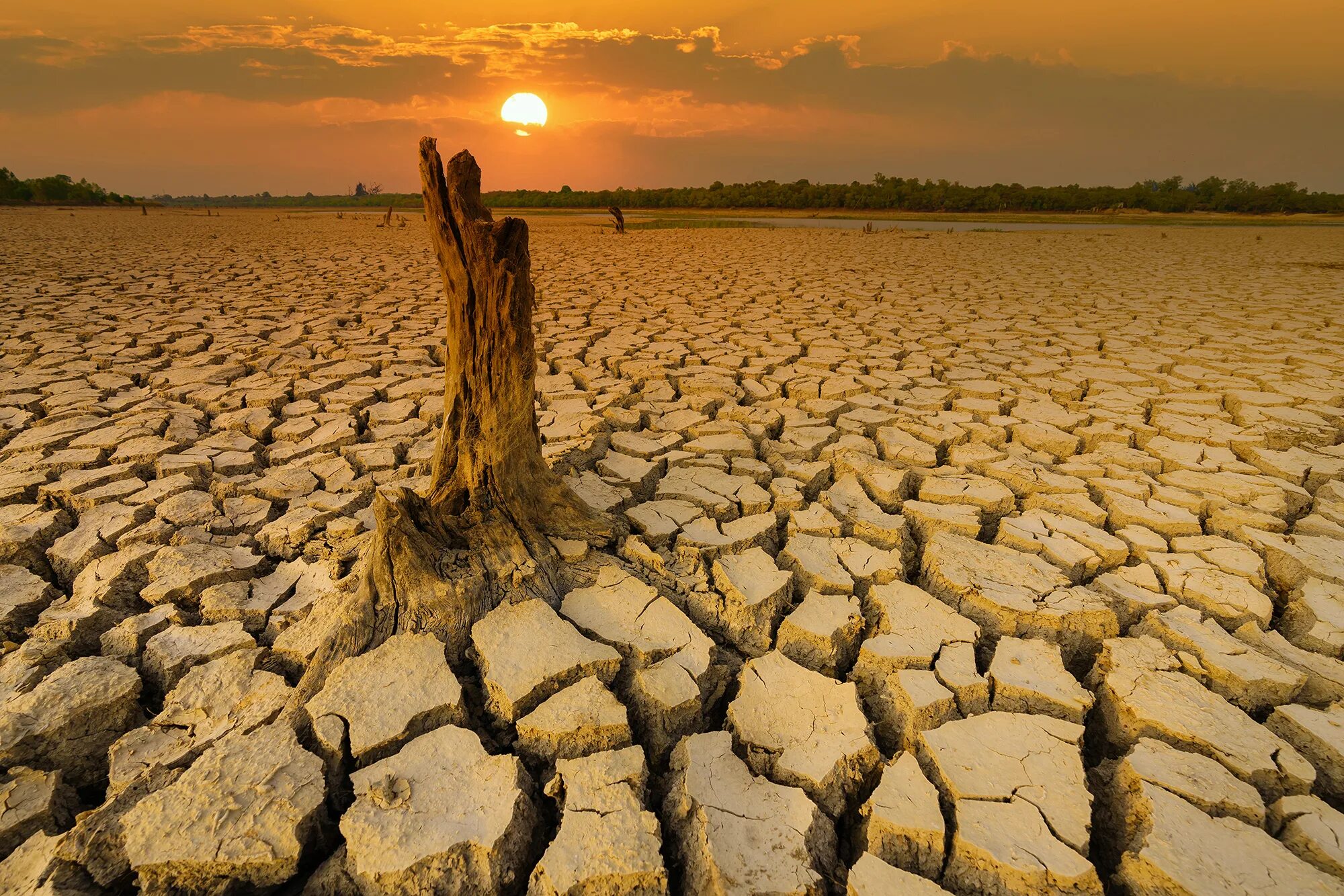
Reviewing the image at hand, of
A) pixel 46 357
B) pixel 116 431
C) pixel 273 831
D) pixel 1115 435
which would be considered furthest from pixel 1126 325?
pixel 46 357

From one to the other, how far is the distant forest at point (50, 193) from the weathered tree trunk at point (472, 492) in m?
31.7

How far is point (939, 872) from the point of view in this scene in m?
1.07

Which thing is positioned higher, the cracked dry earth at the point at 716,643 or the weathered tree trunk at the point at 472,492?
the weathered tree trunk at the point at 472,492

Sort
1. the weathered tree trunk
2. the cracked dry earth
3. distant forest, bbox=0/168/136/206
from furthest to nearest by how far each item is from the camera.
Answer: distant forest, bbox=0/168/136/206, the weathered tree trunk, the cracked dry earth

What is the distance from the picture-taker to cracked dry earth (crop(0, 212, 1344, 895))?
107 cm

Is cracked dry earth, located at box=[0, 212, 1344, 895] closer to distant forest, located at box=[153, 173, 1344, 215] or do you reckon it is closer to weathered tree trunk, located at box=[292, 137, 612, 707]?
weathered tree trunk, located at box=[292, 137, 612, 707]

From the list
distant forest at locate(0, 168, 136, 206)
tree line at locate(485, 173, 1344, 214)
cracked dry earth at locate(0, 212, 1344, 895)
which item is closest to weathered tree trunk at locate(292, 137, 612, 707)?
cracked dry earth at locate(0, 212, 1344, 895)

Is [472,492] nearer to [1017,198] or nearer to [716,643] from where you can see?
[716,643]

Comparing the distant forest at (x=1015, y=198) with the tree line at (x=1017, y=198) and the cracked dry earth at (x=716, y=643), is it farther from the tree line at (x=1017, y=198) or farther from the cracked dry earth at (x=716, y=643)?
the cracked dry earth at (x=716, y=643)

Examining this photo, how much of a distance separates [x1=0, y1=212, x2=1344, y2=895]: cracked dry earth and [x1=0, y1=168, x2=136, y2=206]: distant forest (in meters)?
30.5

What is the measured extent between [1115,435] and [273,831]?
3231 mm

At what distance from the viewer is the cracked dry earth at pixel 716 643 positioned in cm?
107

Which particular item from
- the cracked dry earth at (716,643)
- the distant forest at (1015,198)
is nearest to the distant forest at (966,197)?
the distant forest at (1015,198)

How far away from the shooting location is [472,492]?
5.82 feet
